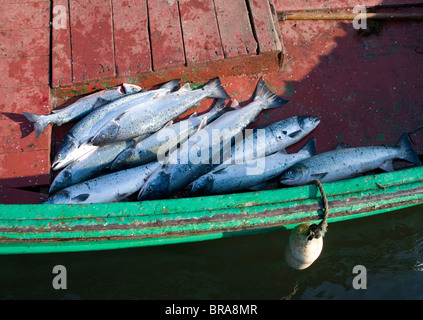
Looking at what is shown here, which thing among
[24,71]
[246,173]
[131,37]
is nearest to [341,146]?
[246,173]

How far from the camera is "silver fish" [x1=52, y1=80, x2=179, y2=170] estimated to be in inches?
160

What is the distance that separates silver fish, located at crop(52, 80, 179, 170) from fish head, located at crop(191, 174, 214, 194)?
1.10 m

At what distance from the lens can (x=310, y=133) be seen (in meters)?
4.51

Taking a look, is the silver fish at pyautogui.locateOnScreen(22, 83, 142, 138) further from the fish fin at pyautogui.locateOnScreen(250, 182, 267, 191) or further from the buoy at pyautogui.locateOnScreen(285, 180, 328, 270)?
the buoy at pyautogui.locateOnScreen(285, 180, 328, 270)

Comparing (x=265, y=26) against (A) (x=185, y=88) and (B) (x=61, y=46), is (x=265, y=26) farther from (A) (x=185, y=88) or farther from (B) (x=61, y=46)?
(B) (x=61, y=46)

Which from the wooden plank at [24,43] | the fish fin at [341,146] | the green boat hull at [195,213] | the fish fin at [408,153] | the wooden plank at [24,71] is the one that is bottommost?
the green boat hull at [195,213]

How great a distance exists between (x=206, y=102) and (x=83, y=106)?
1.43m

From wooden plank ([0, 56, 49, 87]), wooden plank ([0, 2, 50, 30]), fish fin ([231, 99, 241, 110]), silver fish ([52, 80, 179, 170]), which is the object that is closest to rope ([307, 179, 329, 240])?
fish fin ([231, 99, 241, 110])

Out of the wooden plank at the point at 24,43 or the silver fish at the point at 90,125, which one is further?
the wooden plank at the point at 24,43

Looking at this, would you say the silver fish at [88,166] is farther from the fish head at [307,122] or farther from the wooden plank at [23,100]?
the fish head at [307,122]

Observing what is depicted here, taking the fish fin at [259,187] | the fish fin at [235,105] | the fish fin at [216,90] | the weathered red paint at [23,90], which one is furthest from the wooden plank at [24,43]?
the fish fin at [259,187]

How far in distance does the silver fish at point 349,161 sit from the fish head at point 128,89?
1.93 m

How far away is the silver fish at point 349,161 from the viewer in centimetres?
413
